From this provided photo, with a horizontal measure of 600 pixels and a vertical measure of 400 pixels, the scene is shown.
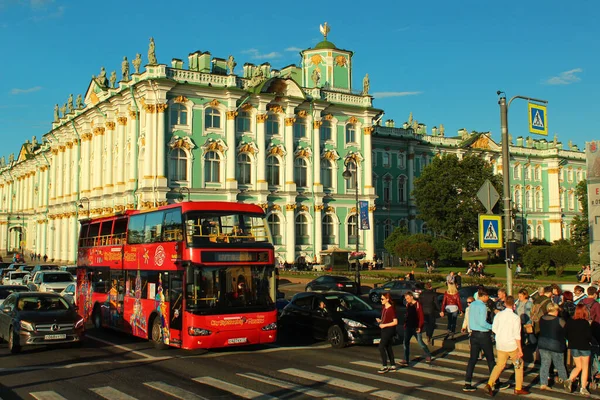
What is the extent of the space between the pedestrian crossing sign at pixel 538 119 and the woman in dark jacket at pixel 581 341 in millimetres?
7416

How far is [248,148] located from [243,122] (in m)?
2.53

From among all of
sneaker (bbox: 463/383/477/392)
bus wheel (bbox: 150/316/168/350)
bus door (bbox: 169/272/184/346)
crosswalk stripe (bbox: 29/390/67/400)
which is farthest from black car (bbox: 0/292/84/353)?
sneaker (bbox: 463/383/477/392)

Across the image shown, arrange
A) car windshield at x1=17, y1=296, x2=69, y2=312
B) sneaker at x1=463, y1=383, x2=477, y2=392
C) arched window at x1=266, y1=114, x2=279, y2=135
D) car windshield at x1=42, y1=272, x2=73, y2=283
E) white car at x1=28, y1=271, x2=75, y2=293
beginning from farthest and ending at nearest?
1. arched window at x1=266, y1=114, x2=279, y2=135
2. car windshield at x1=42, y1=272, x2=73, y2=283
3. white car at x1=28, y1=271, x2=75, y2=293
4. car windshield at x1=17, y1=296, x2=69, y2=312
5. sneaker at x1=463, y1=383, x2=477, y2=392

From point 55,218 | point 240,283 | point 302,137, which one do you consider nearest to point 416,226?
point 302,137

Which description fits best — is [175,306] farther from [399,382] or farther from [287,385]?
[399,382]

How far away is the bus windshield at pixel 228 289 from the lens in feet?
56.4

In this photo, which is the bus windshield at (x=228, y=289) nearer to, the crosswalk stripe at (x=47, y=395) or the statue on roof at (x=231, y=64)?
the crosswalk stripe at (x=47, y=395)

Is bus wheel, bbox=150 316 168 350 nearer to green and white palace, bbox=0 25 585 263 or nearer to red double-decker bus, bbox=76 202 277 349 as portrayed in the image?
red double-decker bus, bbox=76 202 277 349

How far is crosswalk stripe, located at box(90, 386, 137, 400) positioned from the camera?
12557 mm

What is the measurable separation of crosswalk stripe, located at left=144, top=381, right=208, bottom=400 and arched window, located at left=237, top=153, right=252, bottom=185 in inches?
1877

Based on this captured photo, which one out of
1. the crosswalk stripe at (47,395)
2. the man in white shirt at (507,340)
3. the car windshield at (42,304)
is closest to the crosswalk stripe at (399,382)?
the man in white shirt at (507,340)

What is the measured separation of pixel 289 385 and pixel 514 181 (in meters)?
88.2

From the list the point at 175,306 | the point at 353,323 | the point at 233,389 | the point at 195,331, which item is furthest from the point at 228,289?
the point at 233,389

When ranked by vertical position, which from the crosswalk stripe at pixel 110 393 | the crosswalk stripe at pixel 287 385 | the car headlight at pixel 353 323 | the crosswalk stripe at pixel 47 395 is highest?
the car headlight at pixel 353 323
